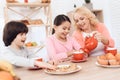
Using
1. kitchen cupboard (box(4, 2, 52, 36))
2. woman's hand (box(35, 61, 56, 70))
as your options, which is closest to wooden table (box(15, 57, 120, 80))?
woman's hand (box(35, 61, 56, 70))

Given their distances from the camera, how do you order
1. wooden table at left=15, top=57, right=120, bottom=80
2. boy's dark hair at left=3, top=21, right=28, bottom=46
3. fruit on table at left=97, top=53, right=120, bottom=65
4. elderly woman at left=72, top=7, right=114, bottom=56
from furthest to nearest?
1. elderly woman at left=72, top=7, right=114, bottom=56
2. boy's dark hair at left=3, top=21, right=28, bottom=46
3. fruit on table at left=97, top=53, right=120, bottom=65
4. wooden table at left=15, top=57, right=120, bottom=80

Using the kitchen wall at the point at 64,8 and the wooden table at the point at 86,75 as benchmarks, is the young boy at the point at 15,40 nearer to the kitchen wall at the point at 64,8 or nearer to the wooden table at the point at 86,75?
the wooden table at the point at 86,75

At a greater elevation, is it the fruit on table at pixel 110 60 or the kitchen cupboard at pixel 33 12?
the kitchen cupboard at pixel 33 12

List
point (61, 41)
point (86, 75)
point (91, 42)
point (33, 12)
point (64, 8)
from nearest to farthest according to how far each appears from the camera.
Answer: point (86, 75) < point (91, 42) < point (61, 41) < point (33, 12) < point (64, 8)

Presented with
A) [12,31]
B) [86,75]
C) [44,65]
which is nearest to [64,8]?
[12,31]

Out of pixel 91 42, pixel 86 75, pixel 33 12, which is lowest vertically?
pixel 86 75

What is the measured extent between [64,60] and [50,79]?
514 millimetres

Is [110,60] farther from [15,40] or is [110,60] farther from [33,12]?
[33,12]

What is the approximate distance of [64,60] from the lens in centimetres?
140

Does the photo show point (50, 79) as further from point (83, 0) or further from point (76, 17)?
point (83, 0)

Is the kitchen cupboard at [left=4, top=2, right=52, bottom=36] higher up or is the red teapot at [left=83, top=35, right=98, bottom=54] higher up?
the kitchen cupboard at [left=4, top=2, right=52, bottom=36]

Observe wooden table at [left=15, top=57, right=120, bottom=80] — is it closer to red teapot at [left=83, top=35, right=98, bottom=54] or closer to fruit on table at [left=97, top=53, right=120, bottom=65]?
fruit on table at [left=97, top=53, right=120, bottom=65]

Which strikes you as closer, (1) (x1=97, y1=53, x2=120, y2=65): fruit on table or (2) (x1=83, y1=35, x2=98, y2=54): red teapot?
(1) (x1=97, y1=53, x2=120, y2=65): fruit on table

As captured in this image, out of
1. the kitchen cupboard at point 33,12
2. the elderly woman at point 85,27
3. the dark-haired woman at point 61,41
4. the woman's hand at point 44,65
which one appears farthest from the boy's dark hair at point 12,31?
the kitchen cupboard at point 33,12
